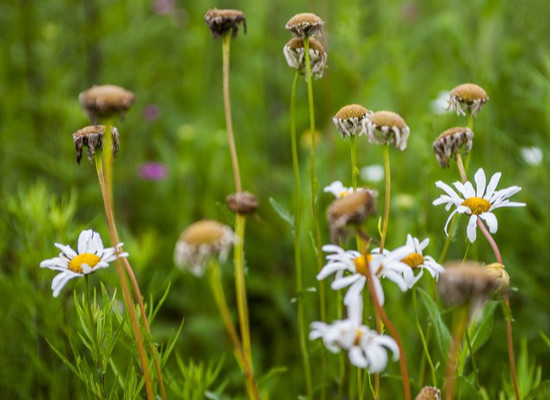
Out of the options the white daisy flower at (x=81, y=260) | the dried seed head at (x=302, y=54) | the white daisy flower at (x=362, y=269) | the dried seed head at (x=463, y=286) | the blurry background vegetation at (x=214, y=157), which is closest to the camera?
the dried seed head at (x=463, y=286)

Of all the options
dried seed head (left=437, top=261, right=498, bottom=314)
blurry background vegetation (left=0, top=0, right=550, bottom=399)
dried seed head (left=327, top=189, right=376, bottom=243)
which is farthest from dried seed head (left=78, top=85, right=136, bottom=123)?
blurry background vegetation (left=0, top=0, right=550, bottom=399)

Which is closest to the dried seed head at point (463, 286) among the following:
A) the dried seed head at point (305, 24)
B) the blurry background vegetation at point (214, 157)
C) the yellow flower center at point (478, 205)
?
the yellow flower center at point (478, 205)

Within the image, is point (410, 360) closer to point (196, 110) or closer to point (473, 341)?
point (473, 341)

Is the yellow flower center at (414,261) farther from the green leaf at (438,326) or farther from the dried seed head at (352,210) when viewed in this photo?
the dried seed head at (352,210)

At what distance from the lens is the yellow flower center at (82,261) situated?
72 cm

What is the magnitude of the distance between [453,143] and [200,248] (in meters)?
0.39

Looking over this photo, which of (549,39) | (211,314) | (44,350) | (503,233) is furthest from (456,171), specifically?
(549,39)

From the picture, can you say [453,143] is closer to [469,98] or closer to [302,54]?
[469,98]

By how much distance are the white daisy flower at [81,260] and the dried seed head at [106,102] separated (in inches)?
6.9

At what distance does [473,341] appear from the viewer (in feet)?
2.41

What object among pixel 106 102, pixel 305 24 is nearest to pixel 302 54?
pixel 305 24

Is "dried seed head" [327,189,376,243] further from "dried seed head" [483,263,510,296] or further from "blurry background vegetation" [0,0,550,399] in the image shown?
"blurry background vegetation" [0,0,550,399]

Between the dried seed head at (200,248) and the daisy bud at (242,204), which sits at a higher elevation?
the daisy bud at (242,204)

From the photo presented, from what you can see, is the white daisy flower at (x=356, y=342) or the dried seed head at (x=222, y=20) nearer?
the white daisy flower at (x=356, y=342)
